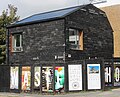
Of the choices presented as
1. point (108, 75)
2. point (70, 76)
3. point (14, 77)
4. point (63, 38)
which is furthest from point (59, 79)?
point (63, 38)

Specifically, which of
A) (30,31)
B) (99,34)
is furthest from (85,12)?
(30,31)

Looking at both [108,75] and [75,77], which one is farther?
→ [108,75]

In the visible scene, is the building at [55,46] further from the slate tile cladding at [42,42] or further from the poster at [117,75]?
the poster at [117,75]

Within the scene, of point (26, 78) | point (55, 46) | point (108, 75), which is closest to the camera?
point (108, 75)

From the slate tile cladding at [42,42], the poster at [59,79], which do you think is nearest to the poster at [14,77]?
the slate tile cladding at [42,42]

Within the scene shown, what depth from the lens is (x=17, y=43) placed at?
3152 cm

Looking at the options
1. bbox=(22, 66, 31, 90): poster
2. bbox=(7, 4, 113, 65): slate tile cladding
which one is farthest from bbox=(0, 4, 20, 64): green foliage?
bbox=(22, 66, 31, 90): poster

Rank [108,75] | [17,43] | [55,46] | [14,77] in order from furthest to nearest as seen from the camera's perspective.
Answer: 1. [17,43]
2. [55,46]
3. [14,77]
4. [108,75]

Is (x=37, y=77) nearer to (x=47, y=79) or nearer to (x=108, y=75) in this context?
(x=47, y=79)

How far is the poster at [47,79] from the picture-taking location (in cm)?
2267

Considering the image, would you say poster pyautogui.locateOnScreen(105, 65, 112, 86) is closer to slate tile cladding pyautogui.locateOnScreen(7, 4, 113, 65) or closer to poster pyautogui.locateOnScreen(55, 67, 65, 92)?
poster pyautogui.locateOnScreen(55, 67, 65, 92)

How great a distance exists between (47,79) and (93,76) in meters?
3.51

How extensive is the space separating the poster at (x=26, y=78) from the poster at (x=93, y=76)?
15.6 feet

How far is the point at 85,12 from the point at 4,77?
33.0 feet
